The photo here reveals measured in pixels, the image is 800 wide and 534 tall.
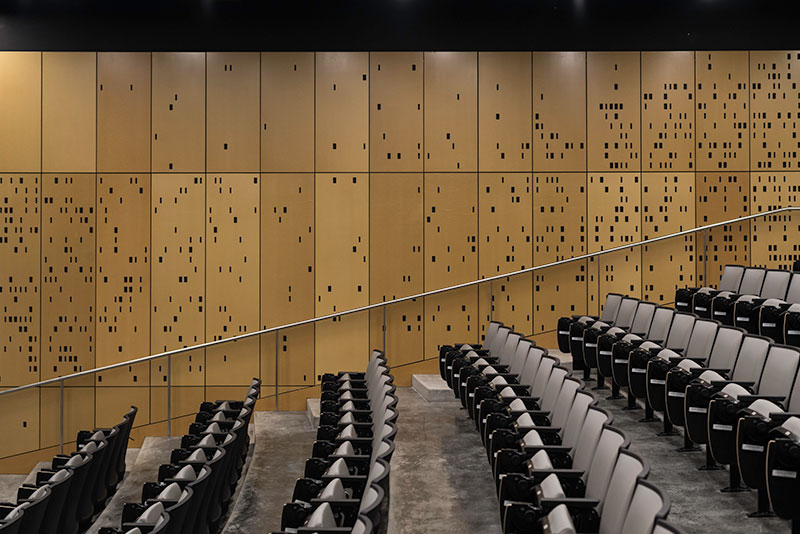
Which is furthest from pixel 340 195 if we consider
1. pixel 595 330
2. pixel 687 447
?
pixel 687 447

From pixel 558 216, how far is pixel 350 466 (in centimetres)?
246

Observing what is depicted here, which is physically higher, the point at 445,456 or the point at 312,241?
the point at 312,241

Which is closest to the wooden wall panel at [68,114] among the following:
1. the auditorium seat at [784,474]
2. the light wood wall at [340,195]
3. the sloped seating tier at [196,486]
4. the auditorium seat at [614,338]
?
the light wood wall at [340,195]

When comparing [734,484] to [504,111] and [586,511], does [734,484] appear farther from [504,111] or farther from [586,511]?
[504,111]

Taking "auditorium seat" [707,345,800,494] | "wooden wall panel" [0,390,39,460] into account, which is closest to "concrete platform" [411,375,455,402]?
"auditorium seat" [707,345,800,494]

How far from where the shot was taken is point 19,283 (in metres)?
3.92

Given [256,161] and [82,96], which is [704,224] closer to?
[256,161]

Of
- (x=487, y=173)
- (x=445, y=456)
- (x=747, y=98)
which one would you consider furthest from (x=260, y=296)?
(x=747, y=98)

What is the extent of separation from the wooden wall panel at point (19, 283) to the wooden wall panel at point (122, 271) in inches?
11.9

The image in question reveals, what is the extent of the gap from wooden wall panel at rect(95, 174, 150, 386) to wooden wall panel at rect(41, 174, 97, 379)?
5 centimetres

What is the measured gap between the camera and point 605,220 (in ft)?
13.4
